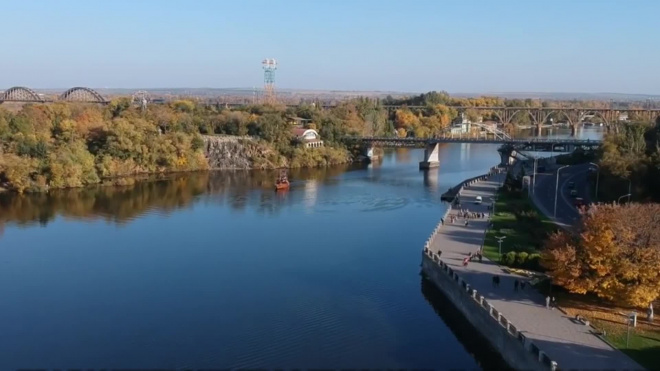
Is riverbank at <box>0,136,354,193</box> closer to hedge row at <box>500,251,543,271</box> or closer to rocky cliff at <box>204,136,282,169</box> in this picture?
rocky cliff at <box>204,136,282,169</box>

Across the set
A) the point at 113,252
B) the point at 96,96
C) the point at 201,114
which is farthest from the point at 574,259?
the point at 96,96

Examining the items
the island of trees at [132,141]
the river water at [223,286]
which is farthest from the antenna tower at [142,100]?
the river water at [223,286]

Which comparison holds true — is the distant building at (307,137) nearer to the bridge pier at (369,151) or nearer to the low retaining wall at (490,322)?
the bridge pier at (369,151)

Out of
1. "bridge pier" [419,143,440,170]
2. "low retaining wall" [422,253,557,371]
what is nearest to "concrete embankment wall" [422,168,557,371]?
"low retaining wall" [422,253,557,371]

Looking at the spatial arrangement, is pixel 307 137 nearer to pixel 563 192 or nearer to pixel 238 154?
pixel 238 154

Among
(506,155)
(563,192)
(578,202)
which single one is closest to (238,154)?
(506,155)
